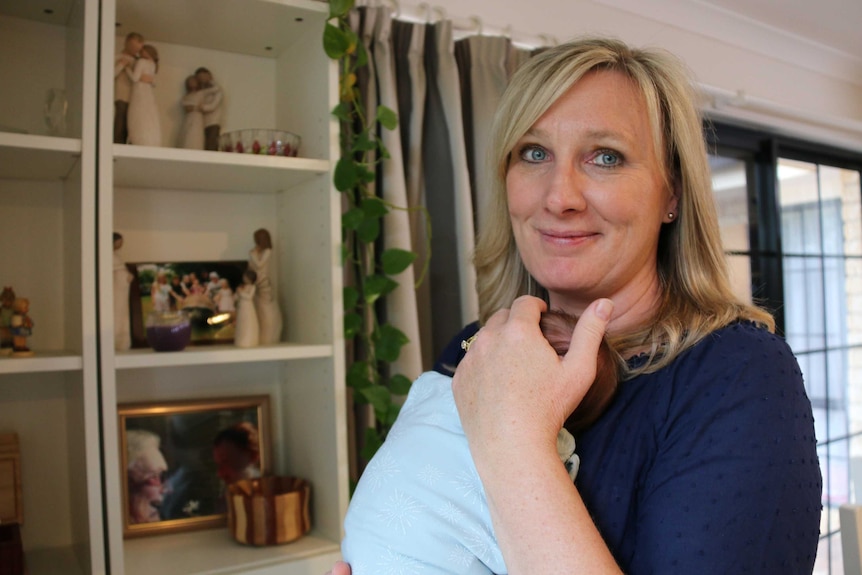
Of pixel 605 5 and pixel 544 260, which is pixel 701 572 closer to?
pixel 544 260

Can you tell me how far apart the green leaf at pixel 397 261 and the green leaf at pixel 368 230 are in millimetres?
63

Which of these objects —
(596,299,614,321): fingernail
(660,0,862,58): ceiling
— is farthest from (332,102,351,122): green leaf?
(660,0,862,58): ceiling

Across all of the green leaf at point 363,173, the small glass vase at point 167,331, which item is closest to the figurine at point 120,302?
the small glass vase at point 167,331

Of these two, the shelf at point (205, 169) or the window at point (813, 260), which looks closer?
the shelf at point (205, 169)

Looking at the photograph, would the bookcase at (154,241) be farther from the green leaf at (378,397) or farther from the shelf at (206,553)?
the green leaf at (378,397)

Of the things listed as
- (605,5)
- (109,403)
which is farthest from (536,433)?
Answer: (605,5)

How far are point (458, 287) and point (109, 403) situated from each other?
963 millimetres

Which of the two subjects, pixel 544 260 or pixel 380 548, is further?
pixel 544 260

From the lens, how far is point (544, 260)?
3.43ft

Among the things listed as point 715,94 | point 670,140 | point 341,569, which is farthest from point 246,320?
point 715,94

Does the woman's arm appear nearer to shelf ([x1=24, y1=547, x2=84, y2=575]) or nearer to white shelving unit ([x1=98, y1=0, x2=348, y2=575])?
white shelving unit ([x1=98, y1=0, x2=348, y2=575])

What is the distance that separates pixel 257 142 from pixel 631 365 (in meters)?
1.01

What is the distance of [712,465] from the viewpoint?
74cm

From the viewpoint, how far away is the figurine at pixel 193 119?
1682 mm
